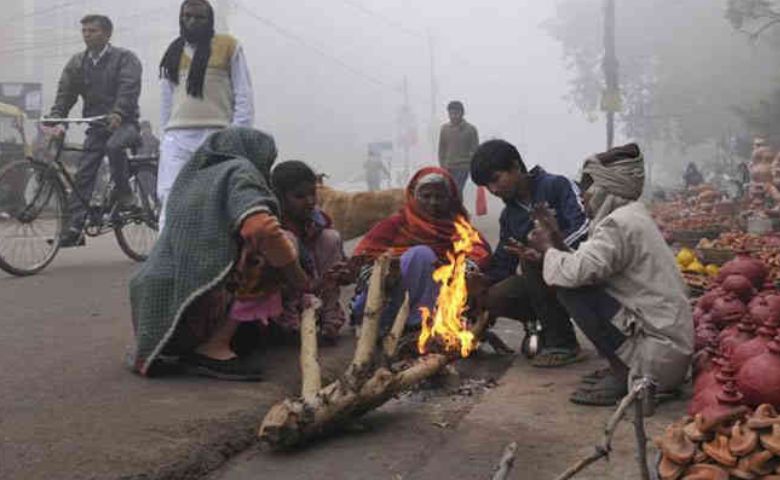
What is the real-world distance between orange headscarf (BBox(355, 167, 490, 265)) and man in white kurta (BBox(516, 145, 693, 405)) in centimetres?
94

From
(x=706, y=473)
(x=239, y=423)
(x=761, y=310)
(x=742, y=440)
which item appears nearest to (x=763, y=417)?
(x=742, y=440)

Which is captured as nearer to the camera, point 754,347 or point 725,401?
point 725,401

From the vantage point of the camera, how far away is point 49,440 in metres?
2.97

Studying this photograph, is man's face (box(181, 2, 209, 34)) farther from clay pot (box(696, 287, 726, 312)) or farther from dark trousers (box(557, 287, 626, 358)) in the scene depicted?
clay pot (box(696, 287, 726, 312))

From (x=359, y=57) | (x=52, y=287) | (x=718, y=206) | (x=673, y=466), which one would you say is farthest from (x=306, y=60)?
(x=673, y=466)

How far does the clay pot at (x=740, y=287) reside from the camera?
12.4 ft

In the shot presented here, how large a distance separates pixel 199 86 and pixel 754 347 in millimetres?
4196

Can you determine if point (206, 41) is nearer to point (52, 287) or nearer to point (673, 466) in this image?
point (52, 287)

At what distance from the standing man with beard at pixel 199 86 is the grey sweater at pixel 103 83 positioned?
1.39 metres

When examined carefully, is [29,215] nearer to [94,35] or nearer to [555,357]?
[94,35]

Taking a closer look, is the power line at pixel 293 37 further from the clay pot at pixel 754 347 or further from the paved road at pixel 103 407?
the clay pot at pixel 754 347

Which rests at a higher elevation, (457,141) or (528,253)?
(457,141)

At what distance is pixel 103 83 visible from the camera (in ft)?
24.4

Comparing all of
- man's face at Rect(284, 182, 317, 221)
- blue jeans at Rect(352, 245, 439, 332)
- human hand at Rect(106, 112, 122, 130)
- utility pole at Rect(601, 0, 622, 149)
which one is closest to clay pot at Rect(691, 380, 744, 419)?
blue jeans at Rect(352, 245, 439, 332)
